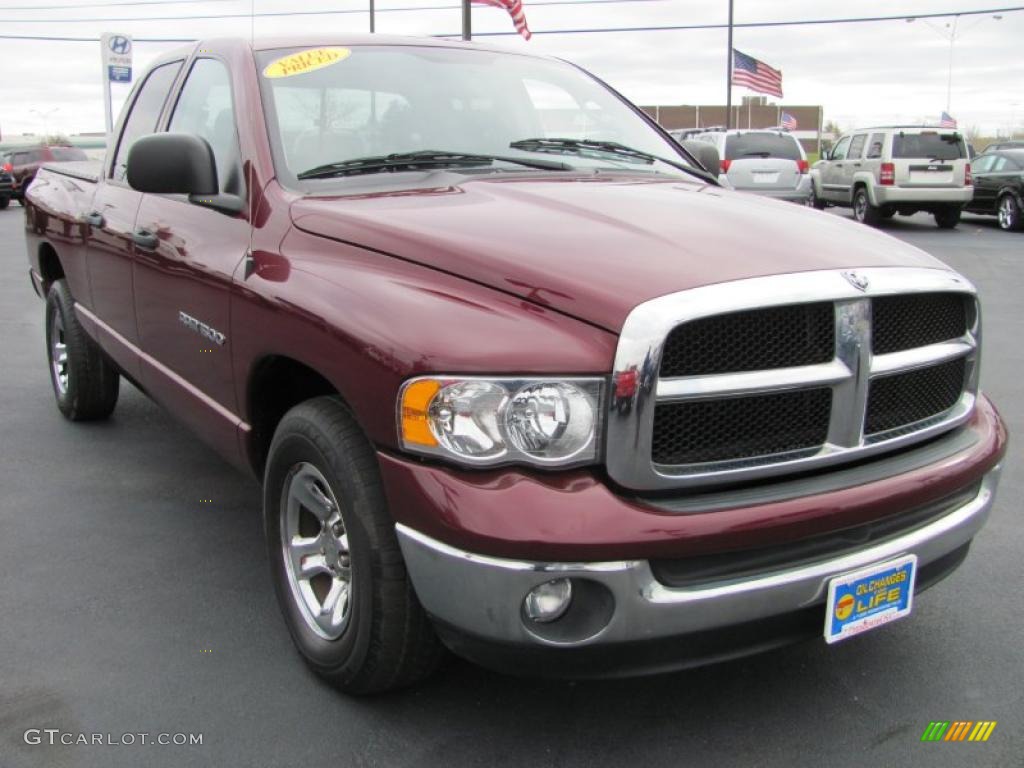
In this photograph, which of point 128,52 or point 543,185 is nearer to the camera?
point 543,185

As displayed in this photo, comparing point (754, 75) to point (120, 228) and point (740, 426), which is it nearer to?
point (120, 228)

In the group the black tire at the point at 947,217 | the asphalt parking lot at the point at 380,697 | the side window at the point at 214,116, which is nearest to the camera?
the asphalt parking lot at the point at 380,697

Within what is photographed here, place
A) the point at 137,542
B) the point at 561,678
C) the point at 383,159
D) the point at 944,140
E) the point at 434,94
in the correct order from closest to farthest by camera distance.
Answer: the point at 561,678
the point at 383,159
the point at 434,94
the point at 137,542
the point at 944,140

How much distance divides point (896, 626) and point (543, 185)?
1.77 meters

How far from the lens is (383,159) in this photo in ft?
10.7

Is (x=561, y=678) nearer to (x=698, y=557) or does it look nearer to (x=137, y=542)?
(x=698, y=557)

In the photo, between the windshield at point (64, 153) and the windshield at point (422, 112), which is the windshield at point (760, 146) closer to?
the windshield at point (422, 112)

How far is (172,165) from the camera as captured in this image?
3109 millimetres

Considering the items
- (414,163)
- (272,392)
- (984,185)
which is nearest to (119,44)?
(984,185)

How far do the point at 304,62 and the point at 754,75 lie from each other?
88.8ft

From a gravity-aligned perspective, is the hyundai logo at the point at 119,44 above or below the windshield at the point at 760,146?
above

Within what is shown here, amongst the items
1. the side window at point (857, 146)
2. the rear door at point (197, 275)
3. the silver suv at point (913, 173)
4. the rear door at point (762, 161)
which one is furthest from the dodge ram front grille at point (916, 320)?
the side window at point (857, 146)

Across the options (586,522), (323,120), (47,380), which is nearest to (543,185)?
(323,120)

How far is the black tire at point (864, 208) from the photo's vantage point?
18578 millimetres
